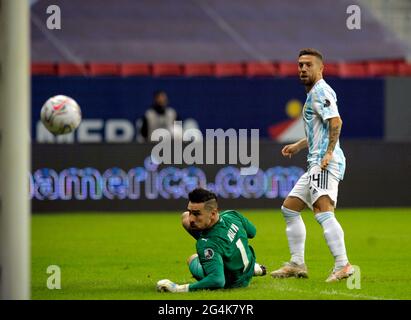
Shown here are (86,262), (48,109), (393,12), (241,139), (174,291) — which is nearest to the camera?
(174,291)

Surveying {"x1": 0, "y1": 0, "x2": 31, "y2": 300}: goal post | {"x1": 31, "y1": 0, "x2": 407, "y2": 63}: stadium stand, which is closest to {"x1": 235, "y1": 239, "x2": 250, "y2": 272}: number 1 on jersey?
{"x1": 0, "y1": 0, "x2": 31, "y2": 300}: goal post

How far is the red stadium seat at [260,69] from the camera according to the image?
2228 centimetres

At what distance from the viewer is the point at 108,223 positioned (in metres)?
16.5

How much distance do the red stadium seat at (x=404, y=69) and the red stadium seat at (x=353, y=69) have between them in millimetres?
687

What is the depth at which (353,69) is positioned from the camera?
22719mm

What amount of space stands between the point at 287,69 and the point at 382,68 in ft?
6.58

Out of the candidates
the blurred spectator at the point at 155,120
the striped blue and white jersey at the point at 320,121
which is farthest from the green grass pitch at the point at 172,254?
the blurred spectator at the point at 155,120

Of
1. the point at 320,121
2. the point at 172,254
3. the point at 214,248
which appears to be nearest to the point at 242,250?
the point at 214,248

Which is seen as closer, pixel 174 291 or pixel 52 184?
pixel 174 291

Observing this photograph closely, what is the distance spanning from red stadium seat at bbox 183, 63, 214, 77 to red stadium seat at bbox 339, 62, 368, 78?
267 cm

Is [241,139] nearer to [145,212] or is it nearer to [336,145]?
[145,212]

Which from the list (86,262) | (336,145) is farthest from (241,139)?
(336,145)

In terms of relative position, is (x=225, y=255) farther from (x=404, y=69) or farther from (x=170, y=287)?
(x=404, y=69)
